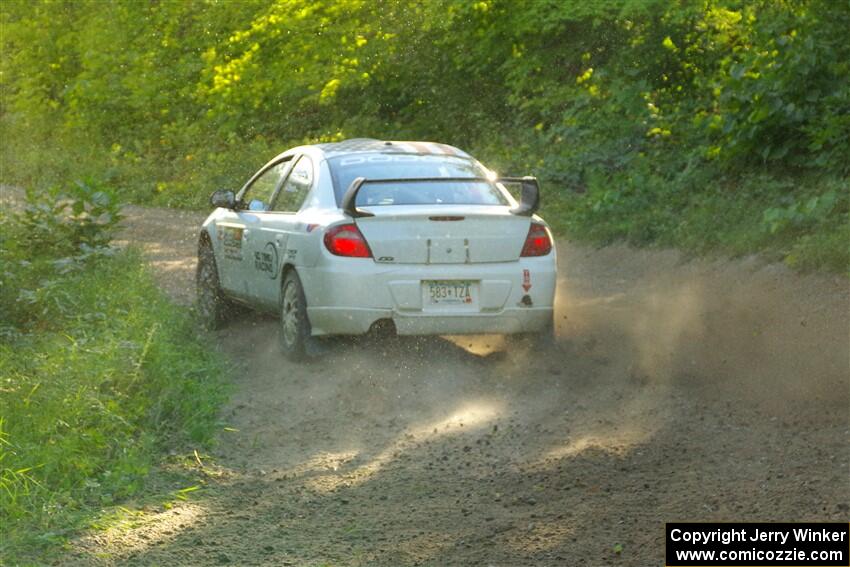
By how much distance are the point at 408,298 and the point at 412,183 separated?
3.32ft

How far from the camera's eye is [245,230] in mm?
11078

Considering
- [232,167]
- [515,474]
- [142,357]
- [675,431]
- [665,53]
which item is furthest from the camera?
[232,167]

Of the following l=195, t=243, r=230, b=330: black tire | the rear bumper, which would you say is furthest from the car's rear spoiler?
l=195, t=243, r=230, b=330: black tire

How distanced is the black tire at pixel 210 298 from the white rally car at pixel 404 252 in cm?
121

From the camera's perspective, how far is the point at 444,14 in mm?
24203

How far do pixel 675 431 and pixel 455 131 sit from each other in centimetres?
1880

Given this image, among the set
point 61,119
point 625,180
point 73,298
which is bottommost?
point 61,119

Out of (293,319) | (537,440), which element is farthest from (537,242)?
(537,440)

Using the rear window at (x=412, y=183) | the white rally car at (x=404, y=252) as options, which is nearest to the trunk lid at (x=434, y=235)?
the white rally car at (x=404, y=252)

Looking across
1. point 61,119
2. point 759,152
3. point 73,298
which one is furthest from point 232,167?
point 73,298

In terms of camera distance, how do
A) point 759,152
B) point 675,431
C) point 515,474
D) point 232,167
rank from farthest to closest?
point 232,167
point 759,152
point 675,431
point 515,474

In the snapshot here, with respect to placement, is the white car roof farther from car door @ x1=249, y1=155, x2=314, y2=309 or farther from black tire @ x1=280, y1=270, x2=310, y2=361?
black tire @ x1=280, y1=270, x2=310, y2=361

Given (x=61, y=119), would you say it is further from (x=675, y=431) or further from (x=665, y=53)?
(x=675, y=431)

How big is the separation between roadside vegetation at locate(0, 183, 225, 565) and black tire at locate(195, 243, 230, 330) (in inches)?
7.3
